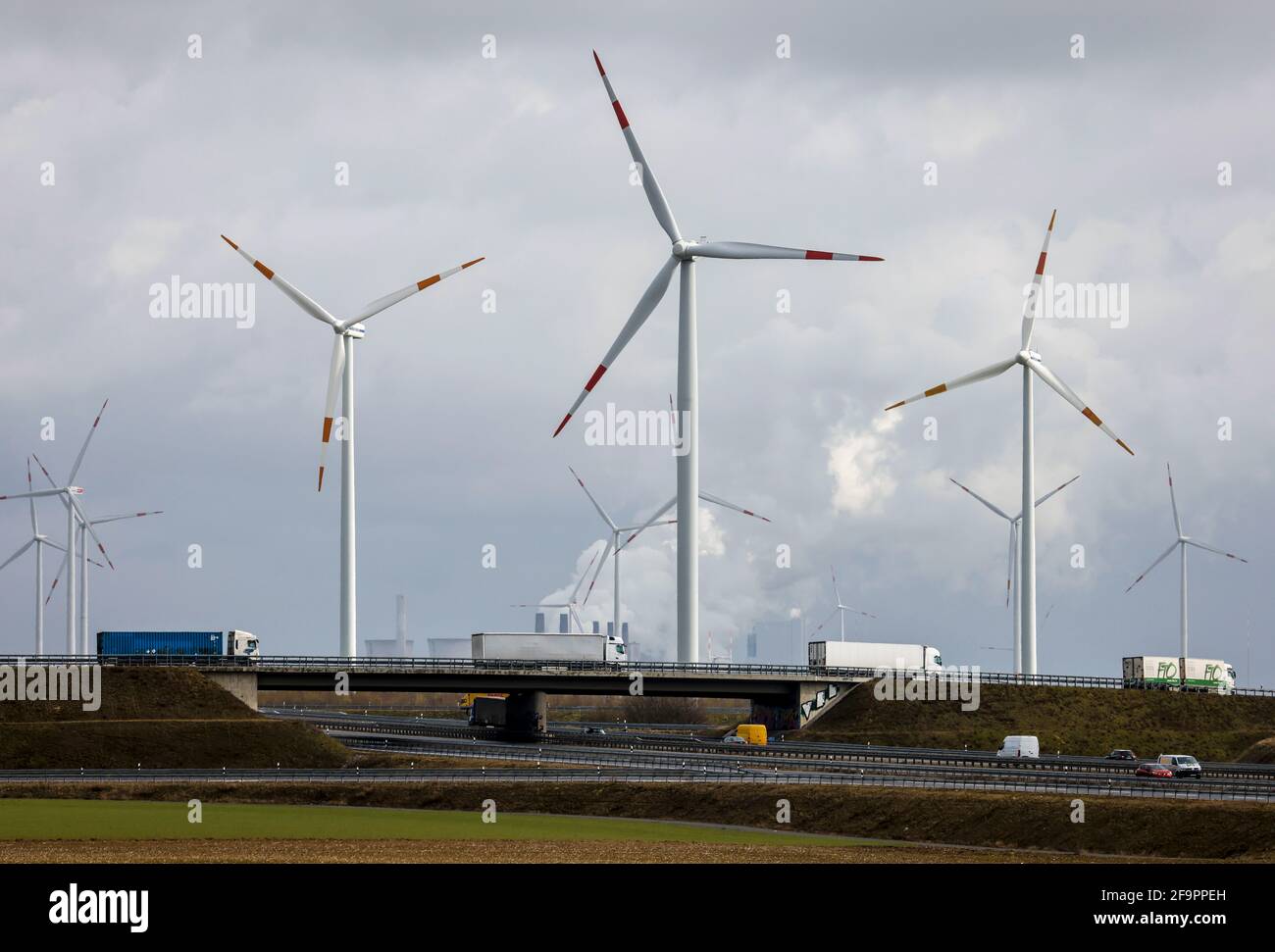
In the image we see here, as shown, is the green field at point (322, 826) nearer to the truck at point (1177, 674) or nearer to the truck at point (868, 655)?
the truck at point (868, 655)

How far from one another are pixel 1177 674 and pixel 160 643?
10384 cm

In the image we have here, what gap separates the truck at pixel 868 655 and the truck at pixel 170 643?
58467mm

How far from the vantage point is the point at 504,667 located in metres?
146

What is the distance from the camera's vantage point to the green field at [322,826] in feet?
233

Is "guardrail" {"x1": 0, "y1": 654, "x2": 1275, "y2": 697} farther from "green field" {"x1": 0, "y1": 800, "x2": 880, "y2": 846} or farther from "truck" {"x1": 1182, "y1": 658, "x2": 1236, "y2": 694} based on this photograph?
"green field" {"x1": 0, "y1": 800, "x2": 880, "y2": 846}

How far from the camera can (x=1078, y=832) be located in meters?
72.7

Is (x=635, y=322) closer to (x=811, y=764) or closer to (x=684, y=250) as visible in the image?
(x=684, y=250)

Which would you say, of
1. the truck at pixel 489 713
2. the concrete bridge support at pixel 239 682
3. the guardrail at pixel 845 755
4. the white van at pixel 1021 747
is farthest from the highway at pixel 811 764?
the concrete bridge support at pixel 239 682

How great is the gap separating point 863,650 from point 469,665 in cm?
4584

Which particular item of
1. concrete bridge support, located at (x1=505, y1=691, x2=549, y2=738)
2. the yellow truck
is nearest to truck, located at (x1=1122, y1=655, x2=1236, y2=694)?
the yellow truck

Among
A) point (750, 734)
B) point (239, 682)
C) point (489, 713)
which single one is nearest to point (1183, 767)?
point (750, 734)

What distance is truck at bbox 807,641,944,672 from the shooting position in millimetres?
166475
